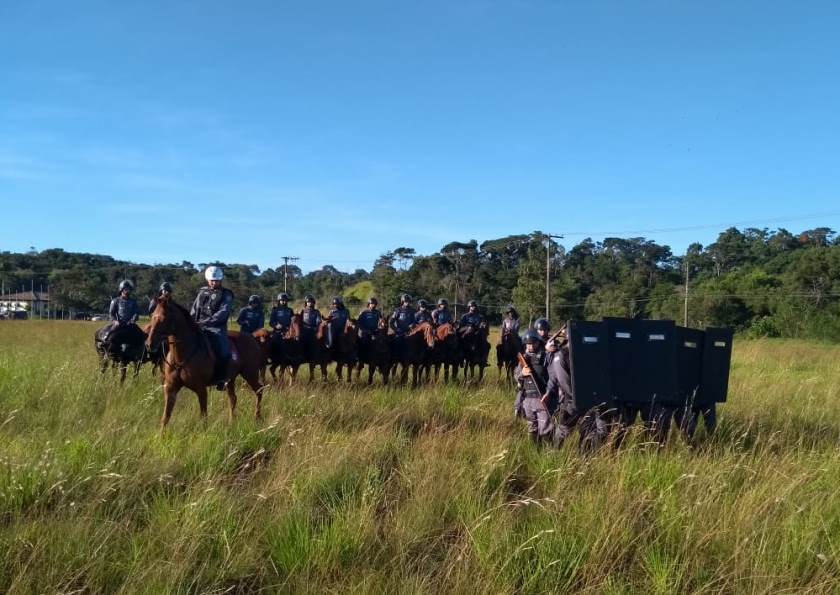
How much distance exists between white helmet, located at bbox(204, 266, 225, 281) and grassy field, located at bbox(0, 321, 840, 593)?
2.43 m

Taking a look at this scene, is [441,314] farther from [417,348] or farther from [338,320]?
[338,320]

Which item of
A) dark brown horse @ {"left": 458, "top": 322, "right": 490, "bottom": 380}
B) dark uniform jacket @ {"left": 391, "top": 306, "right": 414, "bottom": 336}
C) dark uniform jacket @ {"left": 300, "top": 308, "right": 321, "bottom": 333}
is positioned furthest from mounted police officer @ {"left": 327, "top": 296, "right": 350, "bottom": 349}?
dark brown horse @ {"left": 458, "top": 322, "right": 490, "bottom": 380}

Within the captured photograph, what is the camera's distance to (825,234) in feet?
274

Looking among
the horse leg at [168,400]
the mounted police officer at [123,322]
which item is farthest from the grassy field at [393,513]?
the mounted police officer at [123,322]

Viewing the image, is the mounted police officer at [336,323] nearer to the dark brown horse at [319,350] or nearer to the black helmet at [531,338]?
the dark brown horse at [319,350]

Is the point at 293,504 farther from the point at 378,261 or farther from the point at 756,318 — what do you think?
the point at 378,261

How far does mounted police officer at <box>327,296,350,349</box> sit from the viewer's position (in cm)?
1380

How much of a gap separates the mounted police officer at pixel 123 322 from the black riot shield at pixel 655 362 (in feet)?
30.3

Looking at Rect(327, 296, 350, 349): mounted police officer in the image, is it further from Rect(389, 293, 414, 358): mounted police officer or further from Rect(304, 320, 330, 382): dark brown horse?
Rect(389, 293, 414, 358): mounted police officer

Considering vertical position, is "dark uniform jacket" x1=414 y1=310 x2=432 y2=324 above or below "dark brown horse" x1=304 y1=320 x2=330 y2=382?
above

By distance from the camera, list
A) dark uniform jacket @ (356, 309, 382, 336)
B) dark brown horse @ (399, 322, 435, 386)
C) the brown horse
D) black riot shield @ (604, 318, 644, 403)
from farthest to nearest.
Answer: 1. dark uniform jacket @ (356, 309, 382, 336)
2. dark brown horse @ (399, 322, 435, 386)
3. the brown horse
4. black riot shield @ (604, 318, 644, 403)

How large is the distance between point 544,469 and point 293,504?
2265 millimetres

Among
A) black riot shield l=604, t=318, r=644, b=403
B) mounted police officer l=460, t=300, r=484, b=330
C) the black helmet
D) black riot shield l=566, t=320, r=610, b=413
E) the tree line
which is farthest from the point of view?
the tree line

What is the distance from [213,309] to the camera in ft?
29.6
